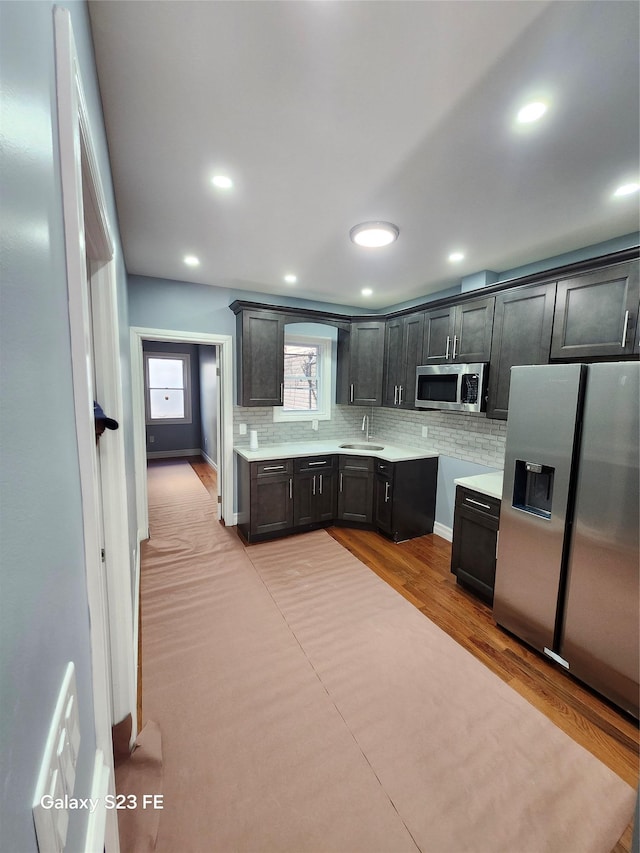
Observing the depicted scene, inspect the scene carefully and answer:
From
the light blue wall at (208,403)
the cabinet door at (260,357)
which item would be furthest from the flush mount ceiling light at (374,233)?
the light blue wall at (208,403)

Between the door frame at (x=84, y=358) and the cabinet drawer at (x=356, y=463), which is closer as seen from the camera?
the door frame at (x=84, y=358)

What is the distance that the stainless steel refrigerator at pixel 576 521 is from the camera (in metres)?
1.76

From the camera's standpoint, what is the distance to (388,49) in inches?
43.8

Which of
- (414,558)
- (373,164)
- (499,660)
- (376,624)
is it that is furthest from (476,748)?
(373,164)

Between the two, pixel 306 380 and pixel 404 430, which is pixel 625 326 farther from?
pixel 306 380

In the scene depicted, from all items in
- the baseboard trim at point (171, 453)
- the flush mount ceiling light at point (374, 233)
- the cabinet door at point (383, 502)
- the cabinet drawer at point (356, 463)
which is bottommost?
the baseboard trim at point (171, 453)

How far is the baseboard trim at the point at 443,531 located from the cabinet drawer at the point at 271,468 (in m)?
1.70

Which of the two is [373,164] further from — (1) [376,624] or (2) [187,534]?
(2) [187,534]

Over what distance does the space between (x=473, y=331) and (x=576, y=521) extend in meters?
1.68

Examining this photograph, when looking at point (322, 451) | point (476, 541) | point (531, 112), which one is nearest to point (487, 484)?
point (476, 541)

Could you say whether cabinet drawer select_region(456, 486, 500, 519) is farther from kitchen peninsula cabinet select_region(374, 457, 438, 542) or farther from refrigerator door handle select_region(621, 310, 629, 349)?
refrigerator door handle select_region(621, 310, 629, 349)

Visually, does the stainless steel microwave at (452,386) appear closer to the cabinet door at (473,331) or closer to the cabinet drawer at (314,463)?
the cabinet door at (473,331)

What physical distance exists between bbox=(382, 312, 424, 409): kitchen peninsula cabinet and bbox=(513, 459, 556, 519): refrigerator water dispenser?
1495mm

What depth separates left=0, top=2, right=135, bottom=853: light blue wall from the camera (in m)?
0.34
